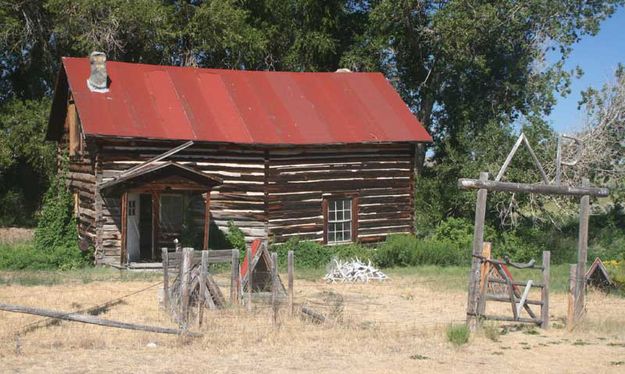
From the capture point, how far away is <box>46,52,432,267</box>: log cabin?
22.7 metres

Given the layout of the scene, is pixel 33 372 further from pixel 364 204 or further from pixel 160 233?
pixel 364 204

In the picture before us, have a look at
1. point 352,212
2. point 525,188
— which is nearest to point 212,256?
point 525,188

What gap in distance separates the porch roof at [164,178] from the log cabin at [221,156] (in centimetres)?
3

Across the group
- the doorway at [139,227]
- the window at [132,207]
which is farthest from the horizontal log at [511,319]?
the window at [132,207]

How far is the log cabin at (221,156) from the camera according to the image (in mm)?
22734

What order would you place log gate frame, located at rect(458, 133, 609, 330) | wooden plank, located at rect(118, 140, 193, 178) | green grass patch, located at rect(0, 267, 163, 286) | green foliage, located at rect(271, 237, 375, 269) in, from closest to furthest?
log gate frame, located at rect(458, 133, 609, 330), green grass patch, located at rect(0, 267, 163, 286), wooden plank, located at rect(118, 140, 193, 178), green foliage, located at rect(271, 237, 375, 269)

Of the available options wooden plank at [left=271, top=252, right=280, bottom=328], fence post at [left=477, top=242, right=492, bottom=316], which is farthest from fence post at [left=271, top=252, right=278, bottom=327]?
fence post at [left=477, top=242, right=492, bottom=316]

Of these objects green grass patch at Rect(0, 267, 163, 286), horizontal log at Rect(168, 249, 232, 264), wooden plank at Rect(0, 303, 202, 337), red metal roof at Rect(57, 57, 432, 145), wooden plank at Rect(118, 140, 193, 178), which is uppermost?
red metal roof at Rect(57, 57, 432, 145)

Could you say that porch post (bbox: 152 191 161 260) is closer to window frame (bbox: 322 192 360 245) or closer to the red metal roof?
the red metal roof

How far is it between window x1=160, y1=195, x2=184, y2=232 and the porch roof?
53.9 inches

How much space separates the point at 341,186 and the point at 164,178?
586 centimetres

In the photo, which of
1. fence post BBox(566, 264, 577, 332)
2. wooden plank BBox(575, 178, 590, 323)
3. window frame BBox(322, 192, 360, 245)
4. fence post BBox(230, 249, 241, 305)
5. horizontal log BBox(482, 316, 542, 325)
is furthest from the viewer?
window frame BBox(322, 192, 360, 245)

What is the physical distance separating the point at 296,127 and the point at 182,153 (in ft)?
11.6

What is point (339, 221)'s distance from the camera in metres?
25.8
